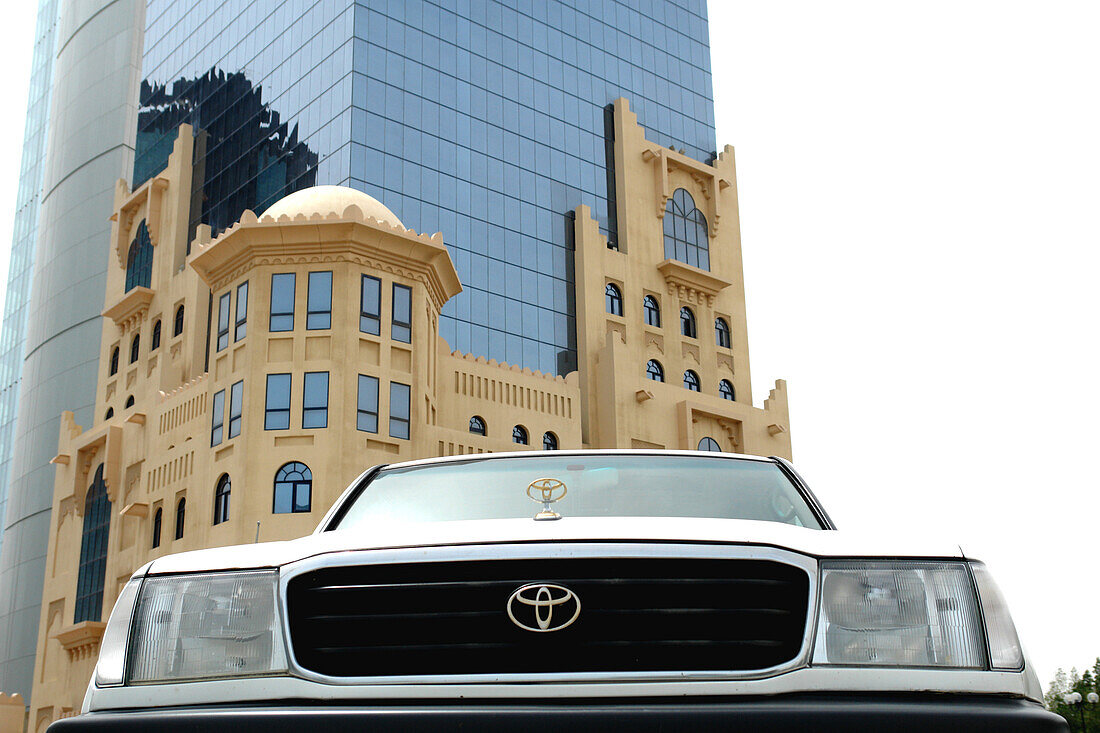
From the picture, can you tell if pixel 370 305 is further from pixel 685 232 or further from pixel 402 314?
pixel 685 232

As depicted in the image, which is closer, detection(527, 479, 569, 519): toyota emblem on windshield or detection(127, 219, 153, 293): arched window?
detection(527, 479, 569, 519): toyota emblem on windshield

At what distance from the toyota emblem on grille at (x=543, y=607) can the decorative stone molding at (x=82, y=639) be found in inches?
1460

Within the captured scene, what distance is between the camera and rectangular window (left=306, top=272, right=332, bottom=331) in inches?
1131

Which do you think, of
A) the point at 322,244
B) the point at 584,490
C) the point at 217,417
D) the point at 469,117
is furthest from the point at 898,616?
the point at 469,117

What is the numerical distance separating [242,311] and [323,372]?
2.94 metres

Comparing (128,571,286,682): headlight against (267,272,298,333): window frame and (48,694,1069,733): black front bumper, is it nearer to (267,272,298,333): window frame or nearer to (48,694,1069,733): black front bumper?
(48,694,1069,733): black front bumper

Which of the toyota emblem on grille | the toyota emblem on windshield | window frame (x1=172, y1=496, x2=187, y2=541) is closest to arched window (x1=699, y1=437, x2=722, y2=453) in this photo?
window frame (x1=172, y1=496, x2=187, y2=541)

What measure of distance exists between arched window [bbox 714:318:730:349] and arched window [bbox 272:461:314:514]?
20.6 meters

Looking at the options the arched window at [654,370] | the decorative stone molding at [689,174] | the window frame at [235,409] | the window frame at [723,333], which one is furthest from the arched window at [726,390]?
the window frame at [235,409]

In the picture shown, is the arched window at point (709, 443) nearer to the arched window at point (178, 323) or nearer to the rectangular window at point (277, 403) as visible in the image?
the rectangular window at point (277, 403)

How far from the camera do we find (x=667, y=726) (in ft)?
7.50

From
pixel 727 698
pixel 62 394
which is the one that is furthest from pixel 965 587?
pixel 62 394

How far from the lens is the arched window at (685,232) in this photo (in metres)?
44.1

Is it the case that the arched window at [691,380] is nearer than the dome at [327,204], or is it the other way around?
the dome at [327,204]
